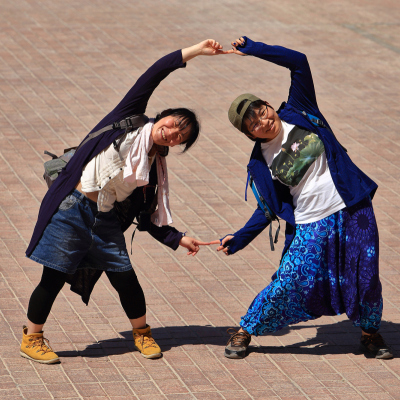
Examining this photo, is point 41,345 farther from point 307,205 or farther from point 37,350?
point 307,205

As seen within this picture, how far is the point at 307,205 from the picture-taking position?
440cm

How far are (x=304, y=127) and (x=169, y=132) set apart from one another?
81 centimetres

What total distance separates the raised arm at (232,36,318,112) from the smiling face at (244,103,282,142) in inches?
8.6

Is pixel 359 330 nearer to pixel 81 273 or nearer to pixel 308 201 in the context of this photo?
pixel 308 201

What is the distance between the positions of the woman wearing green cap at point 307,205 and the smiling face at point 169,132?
34 centimetres

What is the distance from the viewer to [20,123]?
26.7 feet

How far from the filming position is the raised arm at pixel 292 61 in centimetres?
427

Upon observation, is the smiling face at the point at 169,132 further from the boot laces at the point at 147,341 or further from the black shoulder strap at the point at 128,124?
the boot laces at the point at 147,341

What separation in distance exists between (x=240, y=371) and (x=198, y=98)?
5099mm

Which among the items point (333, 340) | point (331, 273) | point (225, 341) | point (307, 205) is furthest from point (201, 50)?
point (333, 340)

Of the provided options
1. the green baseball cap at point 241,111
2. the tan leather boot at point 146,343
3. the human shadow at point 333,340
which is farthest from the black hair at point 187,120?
the human shadow at point 333,340

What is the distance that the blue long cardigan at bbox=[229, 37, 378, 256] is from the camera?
4293mm

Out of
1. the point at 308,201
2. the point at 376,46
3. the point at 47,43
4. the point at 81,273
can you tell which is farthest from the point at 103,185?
the point at 376,46

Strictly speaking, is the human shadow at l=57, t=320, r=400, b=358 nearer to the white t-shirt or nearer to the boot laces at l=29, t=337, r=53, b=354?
the boot laces at l=29, t=337, r=53, b=354
